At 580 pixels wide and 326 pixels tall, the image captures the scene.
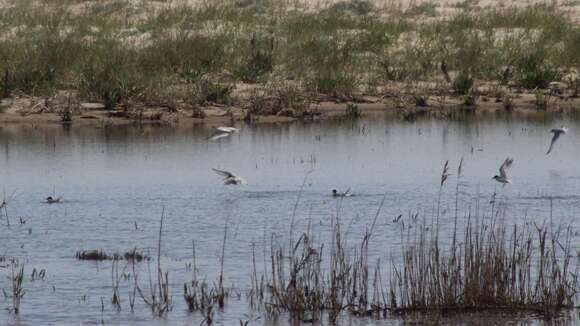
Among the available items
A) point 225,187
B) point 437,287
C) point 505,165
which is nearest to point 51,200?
point 225,187

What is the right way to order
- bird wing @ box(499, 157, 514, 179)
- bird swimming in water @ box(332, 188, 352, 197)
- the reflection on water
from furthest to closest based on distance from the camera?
bird swimming in water @ box(332, 188, 352, 197)
bird wing @ box(499, 157, 514, 179)
the reflection on water

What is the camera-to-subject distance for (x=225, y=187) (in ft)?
56.6

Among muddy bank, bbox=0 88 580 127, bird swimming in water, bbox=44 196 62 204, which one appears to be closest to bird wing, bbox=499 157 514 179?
bird swimming in water, bbox=44 196 62 204

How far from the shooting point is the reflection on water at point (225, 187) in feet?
39.8

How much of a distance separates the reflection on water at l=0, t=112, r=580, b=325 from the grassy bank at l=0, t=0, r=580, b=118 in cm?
142

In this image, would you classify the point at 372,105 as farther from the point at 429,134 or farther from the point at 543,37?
the point at 543,37

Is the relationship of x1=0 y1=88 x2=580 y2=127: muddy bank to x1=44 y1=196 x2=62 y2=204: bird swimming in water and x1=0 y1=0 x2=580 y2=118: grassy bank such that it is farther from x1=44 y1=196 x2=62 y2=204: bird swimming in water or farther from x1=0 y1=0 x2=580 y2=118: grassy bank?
x1=44 y1=196 x2=62 y2=204: bird swimming in water

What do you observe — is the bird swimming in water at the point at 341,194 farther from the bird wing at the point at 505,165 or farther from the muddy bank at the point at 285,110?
the muddy bank at the point at 285,110

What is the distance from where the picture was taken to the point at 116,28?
30.2m

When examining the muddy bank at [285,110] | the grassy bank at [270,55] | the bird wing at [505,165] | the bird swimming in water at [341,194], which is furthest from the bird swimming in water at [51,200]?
the grassy bank at [270,55]

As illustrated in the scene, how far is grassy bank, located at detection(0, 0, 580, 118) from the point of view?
2417 centimetres

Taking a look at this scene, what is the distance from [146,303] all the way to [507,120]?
1380 cm

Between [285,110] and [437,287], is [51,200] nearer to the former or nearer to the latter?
[437,287]

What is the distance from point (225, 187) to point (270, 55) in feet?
31.2
